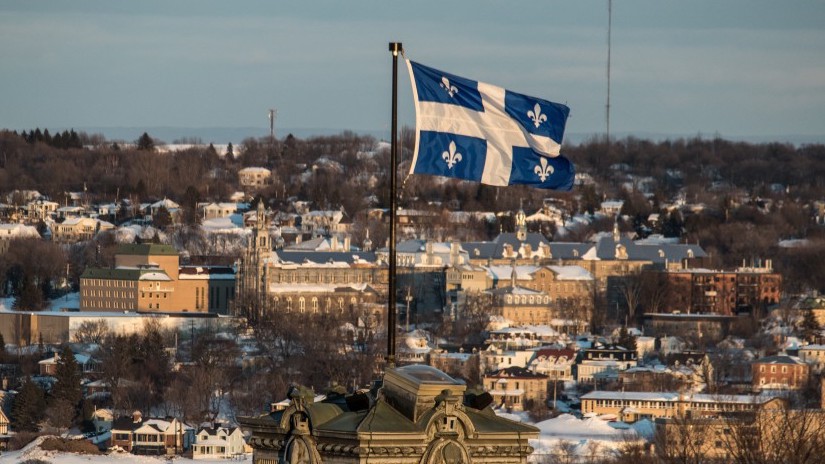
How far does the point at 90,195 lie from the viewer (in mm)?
158875

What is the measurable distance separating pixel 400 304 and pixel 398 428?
104938 millimetres

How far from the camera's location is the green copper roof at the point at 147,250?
391 feet

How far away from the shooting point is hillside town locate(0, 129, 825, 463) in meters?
56.8

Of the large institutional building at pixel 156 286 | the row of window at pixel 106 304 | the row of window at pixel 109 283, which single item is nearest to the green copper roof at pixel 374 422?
the large institutional building at pixel 156 286

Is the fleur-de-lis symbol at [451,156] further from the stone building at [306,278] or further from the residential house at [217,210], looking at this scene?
the residential house at [217,210]

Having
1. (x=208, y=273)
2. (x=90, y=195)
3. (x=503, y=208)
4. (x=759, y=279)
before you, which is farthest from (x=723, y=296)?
(x=90, y=195)

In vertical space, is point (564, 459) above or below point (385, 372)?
below

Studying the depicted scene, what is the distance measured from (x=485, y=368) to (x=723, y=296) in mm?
32632

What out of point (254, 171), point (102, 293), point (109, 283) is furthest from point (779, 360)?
point (254, 171)

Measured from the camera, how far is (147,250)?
393ft

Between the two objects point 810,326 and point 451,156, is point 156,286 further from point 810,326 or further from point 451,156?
point 451,156

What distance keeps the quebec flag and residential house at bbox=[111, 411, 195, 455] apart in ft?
179

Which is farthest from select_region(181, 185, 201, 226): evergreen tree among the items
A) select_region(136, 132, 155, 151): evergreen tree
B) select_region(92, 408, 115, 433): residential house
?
select_region(92, 408, 115, 433): residential house

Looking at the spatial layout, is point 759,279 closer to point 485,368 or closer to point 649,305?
point 649,305
